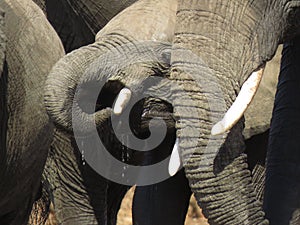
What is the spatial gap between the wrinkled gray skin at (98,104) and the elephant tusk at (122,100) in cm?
4

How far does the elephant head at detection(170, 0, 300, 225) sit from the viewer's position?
15.1 ft

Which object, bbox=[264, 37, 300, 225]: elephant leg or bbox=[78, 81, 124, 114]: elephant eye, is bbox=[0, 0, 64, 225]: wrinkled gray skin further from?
bbox=[264, 37, 300, 225]: elephant leg

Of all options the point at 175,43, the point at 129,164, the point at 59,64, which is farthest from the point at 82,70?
the point at 129,164

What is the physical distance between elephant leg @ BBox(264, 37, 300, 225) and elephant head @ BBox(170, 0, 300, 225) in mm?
434

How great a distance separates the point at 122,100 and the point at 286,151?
544 mm

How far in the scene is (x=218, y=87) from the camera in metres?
4.62

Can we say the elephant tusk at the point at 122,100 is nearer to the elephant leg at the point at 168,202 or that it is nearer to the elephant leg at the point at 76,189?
the elephant leg at the point at 76,189

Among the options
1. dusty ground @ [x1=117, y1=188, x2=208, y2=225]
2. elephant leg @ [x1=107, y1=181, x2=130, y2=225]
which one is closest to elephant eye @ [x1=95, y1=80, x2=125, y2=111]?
elephant leg @ [x1=107, y1=181, x2=130, y2=225]

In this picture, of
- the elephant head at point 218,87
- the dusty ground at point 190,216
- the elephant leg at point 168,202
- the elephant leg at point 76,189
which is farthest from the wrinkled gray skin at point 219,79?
the dusty ground at point 190,216

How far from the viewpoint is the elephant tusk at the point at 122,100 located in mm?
5078

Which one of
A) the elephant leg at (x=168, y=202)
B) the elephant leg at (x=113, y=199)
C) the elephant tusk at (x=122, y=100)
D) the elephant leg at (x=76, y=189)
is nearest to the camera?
the elephant tusk at (x=122, y=100)

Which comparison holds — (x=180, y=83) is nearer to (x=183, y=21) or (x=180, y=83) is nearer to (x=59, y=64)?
(x=183, y=21)

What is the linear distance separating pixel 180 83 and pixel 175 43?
13 centimetres

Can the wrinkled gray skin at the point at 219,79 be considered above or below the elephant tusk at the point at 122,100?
above
